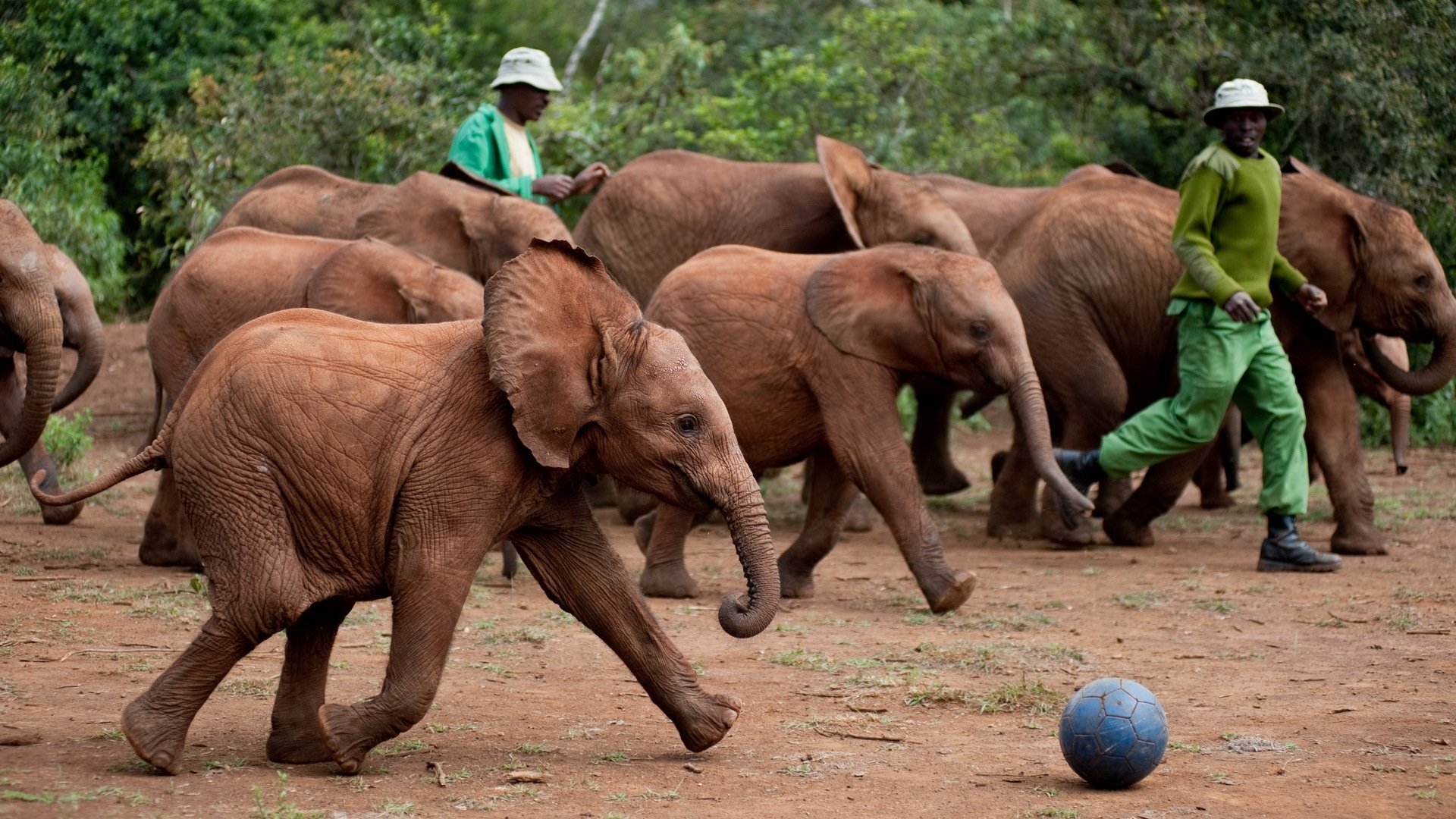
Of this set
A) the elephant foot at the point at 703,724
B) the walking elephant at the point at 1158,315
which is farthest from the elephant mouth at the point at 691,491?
the walking elephant at the point at 1158,315

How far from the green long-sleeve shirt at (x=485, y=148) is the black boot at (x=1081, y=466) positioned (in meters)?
3.59

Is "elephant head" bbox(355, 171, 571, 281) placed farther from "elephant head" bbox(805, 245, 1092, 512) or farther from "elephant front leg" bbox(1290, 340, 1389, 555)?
"elephant front leg" bbox(1290, 340, 1389, 555)

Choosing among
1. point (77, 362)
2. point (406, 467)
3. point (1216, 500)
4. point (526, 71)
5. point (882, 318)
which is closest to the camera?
point (406, 467)

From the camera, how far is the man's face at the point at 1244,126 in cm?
984

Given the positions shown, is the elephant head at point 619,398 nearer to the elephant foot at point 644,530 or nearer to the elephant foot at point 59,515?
the elephant foot at point 644,530

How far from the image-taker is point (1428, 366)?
10.8 meters

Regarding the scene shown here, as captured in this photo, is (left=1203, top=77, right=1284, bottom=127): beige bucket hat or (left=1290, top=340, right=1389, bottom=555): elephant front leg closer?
(left=1203, top=77, right=1284, bottom=127): beige bucket hat

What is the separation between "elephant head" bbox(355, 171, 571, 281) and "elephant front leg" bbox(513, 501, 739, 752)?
4533mm

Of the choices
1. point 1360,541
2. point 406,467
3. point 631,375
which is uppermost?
point 631,375

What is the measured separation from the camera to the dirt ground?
5422 millimetres

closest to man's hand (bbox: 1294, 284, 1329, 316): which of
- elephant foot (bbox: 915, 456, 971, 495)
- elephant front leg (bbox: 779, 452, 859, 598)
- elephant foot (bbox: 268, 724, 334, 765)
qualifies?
elephant front leg (bbox: 779, 452, 859, 598)

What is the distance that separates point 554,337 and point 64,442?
7418 mm

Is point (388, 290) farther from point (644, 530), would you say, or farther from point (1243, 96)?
point (1243, 96)

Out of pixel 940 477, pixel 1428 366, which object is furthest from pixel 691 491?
pixel 940 477
